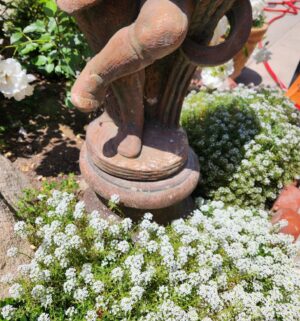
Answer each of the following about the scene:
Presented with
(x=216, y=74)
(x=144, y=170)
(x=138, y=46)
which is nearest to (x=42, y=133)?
(x=144, y=170)

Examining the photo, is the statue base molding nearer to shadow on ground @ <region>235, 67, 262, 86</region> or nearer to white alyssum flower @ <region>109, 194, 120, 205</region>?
white alyssum flower @ <region>109, 194, 120, 205</region>

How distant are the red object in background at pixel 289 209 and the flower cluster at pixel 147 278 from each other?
0.60 meters

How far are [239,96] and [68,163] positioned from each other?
5.52 ft

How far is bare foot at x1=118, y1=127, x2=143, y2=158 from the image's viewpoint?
2123mm

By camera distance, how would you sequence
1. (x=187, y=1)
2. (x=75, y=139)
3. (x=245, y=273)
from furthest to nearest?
(x=75, y=139) → (x=245, y=273) → (x=187, y=1)

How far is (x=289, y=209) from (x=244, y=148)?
57cm

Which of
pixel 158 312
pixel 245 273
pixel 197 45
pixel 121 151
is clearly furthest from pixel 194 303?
pixel 197 45

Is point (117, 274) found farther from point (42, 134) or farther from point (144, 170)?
point (42, 134)

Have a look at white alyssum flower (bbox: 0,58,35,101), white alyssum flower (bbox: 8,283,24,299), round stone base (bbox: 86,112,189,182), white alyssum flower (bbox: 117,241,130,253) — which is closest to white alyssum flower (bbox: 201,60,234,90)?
round stone base (bbox: 86,112,189,182)

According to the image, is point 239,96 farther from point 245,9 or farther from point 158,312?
point 158,312

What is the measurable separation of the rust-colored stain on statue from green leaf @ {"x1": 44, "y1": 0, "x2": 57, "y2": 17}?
0.77 m

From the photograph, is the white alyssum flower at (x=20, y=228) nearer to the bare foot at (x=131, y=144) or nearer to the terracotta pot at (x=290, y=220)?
the bare foot at (x=131, y=144)

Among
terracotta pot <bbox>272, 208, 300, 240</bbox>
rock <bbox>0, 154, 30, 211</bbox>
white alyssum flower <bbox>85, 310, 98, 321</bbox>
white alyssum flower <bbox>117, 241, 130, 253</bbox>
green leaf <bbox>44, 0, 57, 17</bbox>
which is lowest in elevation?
terracotta pot <bbox>272, 208, 300, 240</bbox>

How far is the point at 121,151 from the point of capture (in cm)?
215
